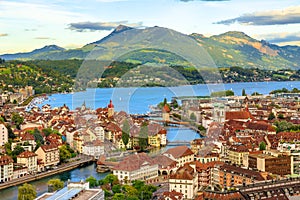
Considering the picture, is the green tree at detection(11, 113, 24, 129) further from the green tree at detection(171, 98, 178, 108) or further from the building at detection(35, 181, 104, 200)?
the building at detection(35, 181, 104, 200)

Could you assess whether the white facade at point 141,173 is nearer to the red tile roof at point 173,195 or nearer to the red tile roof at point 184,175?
the red tile roof at point 184,175

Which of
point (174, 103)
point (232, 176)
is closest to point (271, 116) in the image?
point (174, 103)

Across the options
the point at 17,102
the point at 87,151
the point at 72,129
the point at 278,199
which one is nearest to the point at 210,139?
the point at 87,151

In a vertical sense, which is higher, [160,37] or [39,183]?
[160,37]

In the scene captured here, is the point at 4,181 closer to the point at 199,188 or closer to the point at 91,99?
the point at 199,188

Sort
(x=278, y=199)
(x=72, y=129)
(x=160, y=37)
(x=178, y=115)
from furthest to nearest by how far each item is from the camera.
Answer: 1. (x=178, y=115)
2. (x=72, y=129)
3. (x=160, y=37)
4. (x=278, y=199)

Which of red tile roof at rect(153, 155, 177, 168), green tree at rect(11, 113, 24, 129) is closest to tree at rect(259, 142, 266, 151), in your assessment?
red tile roof at rect(153, 155, 177, 168)
